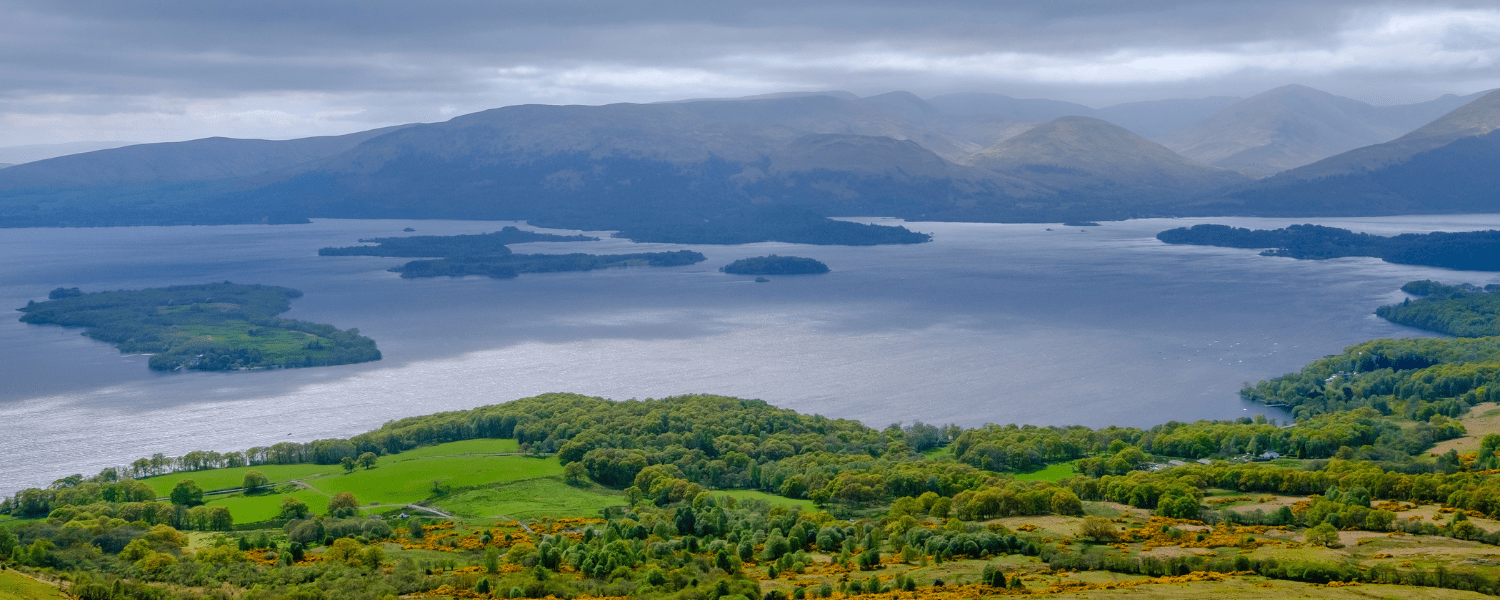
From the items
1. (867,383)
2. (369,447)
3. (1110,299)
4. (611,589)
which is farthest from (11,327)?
(1110,299)

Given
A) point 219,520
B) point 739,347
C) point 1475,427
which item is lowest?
point 219,520

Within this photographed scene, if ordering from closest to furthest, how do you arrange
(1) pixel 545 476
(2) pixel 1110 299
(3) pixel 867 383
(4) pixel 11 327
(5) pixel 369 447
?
(1) pixel 545 476 → (5) pixel 369 447 → (3) pixel 867 383 → (4) pixel 11 327 → (2) pixel 1110 299

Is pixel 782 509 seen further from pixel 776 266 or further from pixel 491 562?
pixel 776 266

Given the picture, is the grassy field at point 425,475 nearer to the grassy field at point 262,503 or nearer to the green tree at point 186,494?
the grassy field at point 262,503

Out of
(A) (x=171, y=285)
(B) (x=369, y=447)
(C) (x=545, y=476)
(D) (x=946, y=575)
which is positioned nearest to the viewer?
(D) (x=946, y=575)

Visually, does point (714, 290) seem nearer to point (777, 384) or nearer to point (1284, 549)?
point (777, 384)

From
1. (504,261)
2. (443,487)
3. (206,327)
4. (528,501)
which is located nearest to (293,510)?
(443,487)
